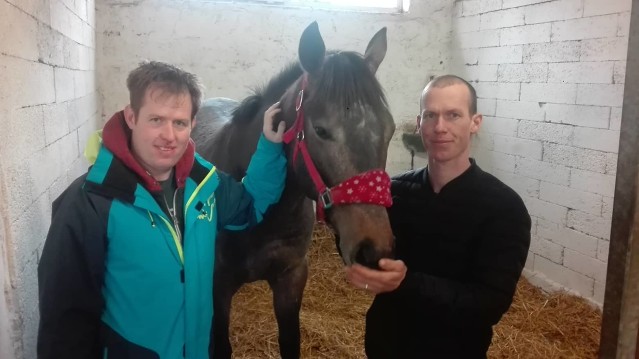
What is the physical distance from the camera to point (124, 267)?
1.21m

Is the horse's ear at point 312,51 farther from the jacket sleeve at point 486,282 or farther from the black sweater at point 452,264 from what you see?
the jacket sleeve at point 486,282

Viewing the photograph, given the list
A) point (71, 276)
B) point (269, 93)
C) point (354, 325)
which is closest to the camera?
point (71, 276)

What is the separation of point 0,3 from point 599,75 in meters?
3.33

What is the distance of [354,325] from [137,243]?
91.0 inches

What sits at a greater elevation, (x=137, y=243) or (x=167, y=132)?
(x=167, y=132)

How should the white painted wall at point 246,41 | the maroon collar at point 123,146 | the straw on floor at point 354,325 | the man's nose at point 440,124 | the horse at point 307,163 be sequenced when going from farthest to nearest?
the white painted wall at point 246,41
the straw on floor at point 354,325
the man's nose at point 440,124
the horse at point 307,163
the maroon collar at point 123,146

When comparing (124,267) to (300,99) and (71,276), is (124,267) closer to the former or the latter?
(71,276)

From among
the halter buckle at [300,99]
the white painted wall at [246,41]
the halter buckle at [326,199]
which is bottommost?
the halter buckle at [326,199]

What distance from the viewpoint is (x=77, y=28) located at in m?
3.03

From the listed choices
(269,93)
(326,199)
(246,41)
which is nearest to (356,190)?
(326,199)

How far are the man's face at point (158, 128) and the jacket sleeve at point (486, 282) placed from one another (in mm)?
756

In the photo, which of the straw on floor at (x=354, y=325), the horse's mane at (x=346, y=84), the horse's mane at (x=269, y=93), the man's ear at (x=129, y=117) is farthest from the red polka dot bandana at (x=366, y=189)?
the straw on floor at (x=354, y=325)

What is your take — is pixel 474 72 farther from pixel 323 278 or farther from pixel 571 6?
pixel 323 278

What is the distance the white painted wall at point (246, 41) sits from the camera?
13.5ft
